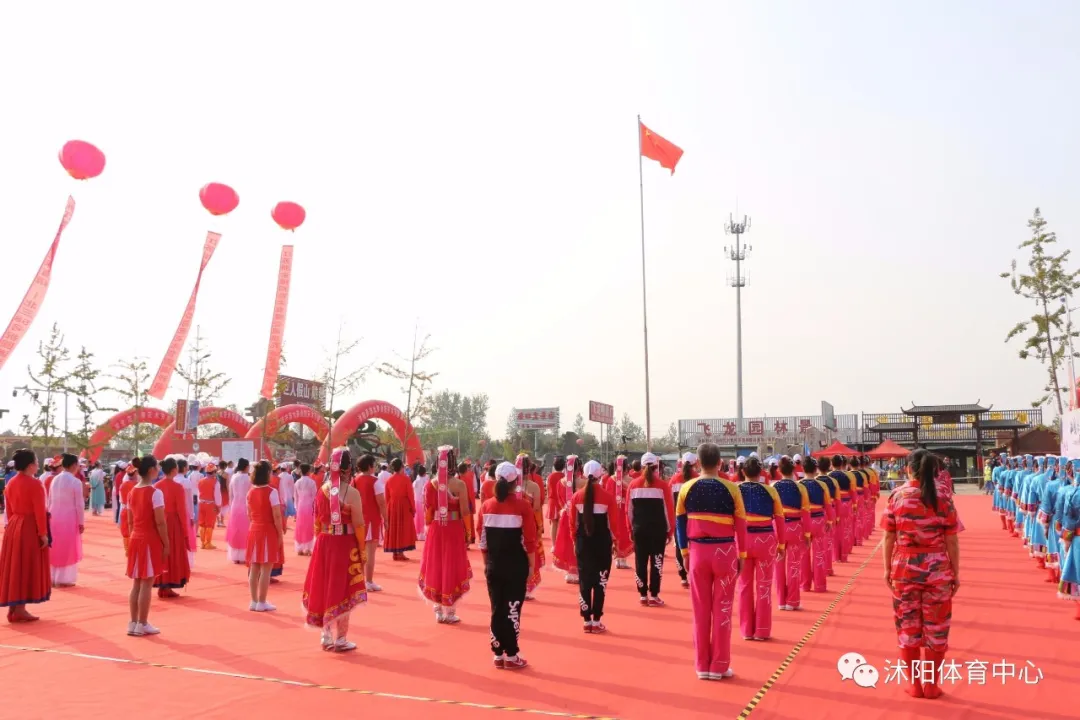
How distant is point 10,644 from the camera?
8016mm

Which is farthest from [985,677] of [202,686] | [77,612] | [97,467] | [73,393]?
[73,393]

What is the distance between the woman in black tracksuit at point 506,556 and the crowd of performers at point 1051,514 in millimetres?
6105

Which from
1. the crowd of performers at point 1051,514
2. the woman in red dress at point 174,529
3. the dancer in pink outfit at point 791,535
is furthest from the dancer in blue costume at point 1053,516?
the woman in red dress at point 174,529

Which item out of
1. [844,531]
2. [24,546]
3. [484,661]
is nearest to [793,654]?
[484,661]

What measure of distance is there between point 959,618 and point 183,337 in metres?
22.3

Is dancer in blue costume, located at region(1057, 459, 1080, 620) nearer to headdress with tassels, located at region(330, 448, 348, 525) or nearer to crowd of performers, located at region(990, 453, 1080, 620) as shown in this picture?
crowd of performers, located at region(990, 453, 1080, 620)

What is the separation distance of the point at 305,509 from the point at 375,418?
21.6 m

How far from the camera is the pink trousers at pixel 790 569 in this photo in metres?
9.26

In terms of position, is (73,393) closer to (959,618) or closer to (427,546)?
(427,546)

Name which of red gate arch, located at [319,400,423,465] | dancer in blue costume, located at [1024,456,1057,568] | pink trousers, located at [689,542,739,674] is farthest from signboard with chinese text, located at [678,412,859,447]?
pink trousers, located at [689,542,739,674]

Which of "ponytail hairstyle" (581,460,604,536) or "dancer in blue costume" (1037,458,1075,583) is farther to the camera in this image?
"dancer in blue costume" (1037,458,1075,583)

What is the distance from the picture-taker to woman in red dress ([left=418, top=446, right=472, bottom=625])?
28.6ft

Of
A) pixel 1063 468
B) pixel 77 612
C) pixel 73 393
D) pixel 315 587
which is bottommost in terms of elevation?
pixel 77 612

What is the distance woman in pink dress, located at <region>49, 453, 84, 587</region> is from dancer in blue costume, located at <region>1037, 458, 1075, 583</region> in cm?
1251
